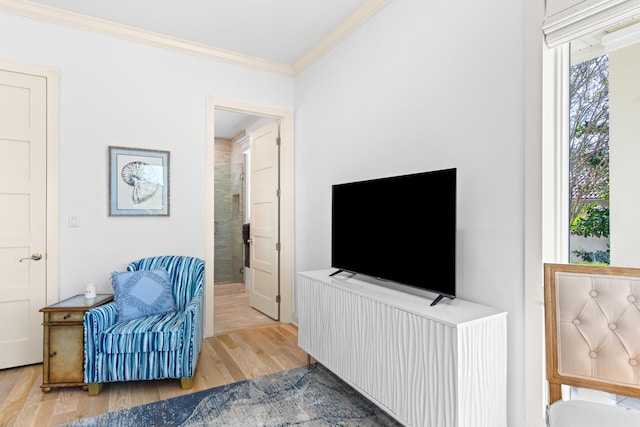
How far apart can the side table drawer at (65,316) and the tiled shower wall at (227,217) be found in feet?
12.3

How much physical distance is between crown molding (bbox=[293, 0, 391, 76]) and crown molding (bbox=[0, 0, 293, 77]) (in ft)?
0.98

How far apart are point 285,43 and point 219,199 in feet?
11.7

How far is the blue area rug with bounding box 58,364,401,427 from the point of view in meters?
2.02

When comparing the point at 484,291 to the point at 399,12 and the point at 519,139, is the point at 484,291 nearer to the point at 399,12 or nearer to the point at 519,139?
the point at 519,139

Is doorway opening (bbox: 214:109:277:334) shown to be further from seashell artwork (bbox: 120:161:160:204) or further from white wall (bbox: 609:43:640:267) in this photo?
white wall (bbox: 609:43:640:267)

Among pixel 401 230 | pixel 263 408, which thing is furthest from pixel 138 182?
pixel 401 230

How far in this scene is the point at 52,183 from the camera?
2818 mm

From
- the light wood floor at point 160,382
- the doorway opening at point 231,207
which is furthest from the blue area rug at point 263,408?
the doorway opening at point 231,207

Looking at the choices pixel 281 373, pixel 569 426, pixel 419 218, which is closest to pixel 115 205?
pixel 281 373

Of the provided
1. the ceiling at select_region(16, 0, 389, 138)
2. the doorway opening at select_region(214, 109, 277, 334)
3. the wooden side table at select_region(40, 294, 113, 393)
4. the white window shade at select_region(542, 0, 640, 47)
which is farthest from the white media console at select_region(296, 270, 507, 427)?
the doorway opening at select_region(214, 109, 277, 334)

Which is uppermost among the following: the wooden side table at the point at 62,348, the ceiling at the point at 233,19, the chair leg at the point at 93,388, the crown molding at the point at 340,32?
the ceiling at the point at 233,19

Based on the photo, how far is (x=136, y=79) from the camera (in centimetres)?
316

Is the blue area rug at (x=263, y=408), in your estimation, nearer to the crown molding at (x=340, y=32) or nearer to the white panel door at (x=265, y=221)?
the white panel door at (x=265, y=221)

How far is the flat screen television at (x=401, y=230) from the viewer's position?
5.82 ft
